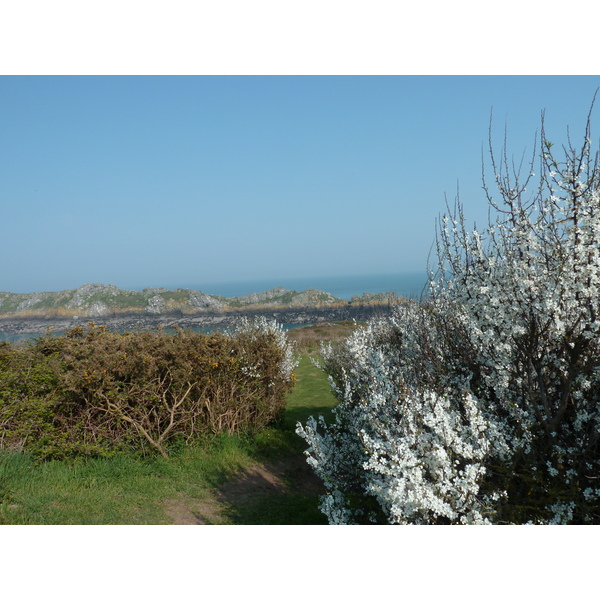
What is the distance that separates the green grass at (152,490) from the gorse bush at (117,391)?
33 centimetres

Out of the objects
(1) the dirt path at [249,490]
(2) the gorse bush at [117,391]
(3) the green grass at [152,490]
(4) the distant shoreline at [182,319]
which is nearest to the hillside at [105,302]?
(4) the distant shoreline at [182,319]

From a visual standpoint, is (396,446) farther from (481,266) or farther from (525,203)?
(525,203)

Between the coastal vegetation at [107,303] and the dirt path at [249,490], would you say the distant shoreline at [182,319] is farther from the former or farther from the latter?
the dirt path at [249,490]

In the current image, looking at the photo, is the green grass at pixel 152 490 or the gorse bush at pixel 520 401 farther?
the green grass at pixel 152 490

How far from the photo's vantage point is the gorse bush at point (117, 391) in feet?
20.2

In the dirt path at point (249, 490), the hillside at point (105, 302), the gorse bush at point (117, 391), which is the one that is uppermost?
the hillside at point (105, 302)

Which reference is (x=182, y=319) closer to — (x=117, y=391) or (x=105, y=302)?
(x=105, y=302)

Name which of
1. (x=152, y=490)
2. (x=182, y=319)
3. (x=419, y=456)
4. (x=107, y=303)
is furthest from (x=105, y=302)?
(x=419, y=456)

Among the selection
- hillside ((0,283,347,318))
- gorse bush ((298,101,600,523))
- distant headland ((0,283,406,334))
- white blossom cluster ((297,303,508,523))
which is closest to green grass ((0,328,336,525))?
white blossom cluster ((297,303,508,523))

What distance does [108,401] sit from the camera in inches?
258

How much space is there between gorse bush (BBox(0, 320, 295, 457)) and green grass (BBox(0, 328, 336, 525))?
334mm

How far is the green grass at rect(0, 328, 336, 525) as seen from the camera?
4941 mm

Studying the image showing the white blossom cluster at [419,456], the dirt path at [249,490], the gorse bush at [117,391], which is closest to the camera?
the white blossom cluster at [419,456]

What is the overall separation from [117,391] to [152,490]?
163 centimetres
